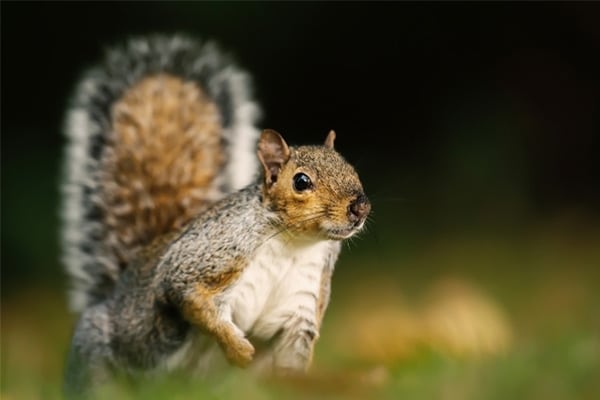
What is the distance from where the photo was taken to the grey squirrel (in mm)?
2639

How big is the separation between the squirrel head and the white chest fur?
83 millimetres

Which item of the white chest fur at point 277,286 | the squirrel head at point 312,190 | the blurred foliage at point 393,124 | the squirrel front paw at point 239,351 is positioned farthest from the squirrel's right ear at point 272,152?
the blurred foliage at point 393,124

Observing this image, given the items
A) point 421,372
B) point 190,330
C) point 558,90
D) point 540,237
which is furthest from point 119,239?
point 558,90

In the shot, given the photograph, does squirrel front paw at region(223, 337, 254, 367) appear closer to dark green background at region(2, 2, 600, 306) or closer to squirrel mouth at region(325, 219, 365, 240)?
squirrel mouth at region(325, 219, 365, 240)

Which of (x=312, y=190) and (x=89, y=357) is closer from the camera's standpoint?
(x=312, y=190)

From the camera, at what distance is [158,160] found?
11.3 feet

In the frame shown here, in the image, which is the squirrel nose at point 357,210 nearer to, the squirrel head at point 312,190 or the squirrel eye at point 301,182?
the squirrel head at point 312,190

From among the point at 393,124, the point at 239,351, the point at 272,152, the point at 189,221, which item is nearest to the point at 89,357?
the point at 189,221

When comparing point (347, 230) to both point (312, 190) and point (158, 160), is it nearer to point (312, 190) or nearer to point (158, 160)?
point (312, 190)

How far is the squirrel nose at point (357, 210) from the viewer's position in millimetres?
2492

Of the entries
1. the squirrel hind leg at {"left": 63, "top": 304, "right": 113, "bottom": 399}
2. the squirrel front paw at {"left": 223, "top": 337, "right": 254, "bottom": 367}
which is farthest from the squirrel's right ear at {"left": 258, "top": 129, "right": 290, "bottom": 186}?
the squirrel hind leg at {"left": 63, "top": 304, "right": 113, "bottom": 399}

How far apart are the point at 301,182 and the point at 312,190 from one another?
0.03 m

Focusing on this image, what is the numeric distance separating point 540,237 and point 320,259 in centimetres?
273

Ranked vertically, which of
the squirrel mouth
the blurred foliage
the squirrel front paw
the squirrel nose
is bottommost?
the squirrel front paw
